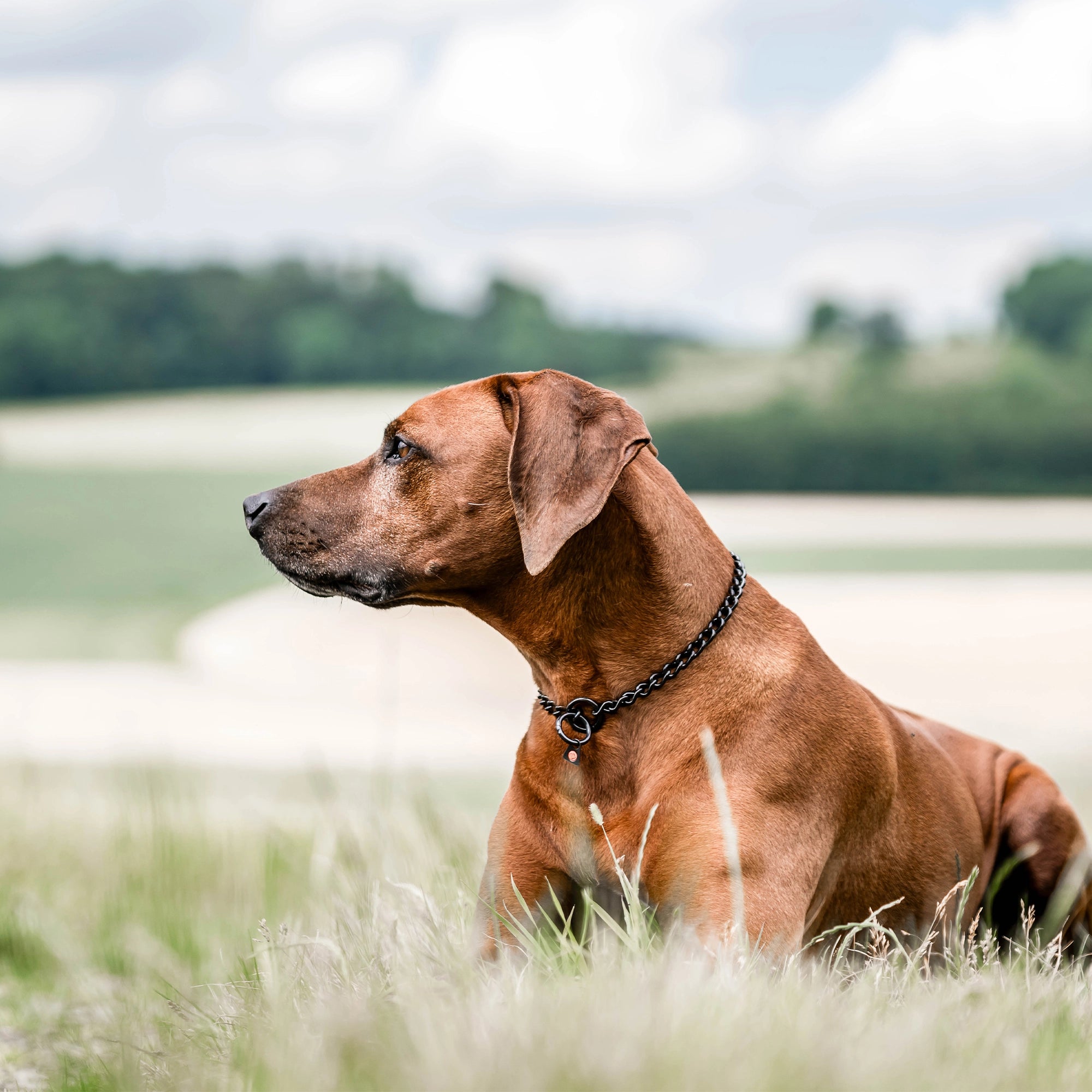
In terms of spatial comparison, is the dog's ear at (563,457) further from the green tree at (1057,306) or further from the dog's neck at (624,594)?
the green tree at (1057,306)

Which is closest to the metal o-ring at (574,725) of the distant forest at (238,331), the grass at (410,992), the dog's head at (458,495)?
the grass at (410,992)

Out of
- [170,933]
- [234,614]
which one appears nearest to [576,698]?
[170,933]

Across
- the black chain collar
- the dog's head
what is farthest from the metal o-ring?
the dog's head

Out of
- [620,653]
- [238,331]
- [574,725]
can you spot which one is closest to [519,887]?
[574,725]

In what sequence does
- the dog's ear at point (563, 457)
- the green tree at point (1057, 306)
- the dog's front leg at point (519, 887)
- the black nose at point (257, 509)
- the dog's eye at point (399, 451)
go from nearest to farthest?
the dog's ear at point (563, 457)
the dog's front leg at point (519, 887)
the dog's eye at point (399, 451)
the black nose at point (257, 509)
the green tree at point (1057, 306)

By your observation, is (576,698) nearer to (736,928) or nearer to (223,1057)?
(736,928)

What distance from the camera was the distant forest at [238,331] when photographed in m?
25.9

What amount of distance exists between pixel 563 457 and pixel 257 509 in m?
0.95

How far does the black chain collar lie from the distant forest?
22.3 m

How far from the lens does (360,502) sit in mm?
3424

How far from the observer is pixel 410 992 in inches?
97.8

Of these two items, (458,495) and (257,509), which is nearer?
(458,495)

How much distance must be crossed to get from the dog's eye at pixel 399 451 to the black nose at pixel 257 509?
0.36m

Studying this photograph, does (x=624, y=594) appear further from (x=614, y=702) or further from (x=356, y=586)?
(x=356, y=586)
